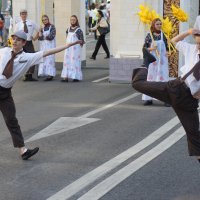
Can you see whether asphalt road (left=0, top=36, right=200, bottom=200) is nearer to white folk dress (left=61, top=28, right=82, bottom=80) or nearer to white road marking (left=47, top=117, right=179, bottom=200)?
white road marking (left=47, top=117, right=179, bottom=200)

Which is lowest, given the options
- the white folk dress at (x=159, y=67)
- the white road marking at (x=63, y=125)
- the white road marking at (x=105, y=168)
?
the white road marking at (x=63, y=125)

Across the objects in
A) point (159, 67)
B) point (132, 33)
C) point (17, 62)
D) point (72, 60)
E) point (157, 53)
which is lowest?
point (72, 60)

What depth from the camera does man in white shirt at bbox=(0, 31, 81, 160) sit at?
7605 millimetres

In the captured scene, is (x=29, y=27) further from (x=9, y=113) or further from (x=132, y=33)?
(x=9, y=113)

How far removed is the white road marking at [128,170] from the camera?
632cm

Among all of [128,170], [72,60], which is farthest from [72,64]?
[128,170]

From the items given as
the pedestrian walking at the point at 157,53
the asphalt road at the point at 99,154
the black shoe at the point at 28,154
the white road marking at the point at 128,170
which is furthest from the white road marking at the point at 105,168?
the pedestrian walking at the point at 157,53

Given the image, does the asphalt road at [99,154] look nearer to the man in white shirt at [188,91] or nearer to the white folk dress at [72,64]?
the man in white shirt at [188,91]

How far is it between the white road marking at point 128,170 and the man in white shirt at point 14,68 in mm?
1370

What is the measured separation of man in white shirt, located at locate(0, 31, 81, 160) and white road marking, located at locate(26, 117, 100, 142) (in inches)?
45.1

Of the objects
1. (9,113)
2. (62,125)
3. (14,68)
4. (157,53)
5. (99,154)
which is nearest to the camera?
(14,68)

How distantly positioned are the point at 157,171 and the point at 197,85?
4.42ft

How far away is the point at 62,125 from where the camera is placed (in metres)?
10.0

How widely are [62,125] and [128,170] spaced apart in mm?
3028
